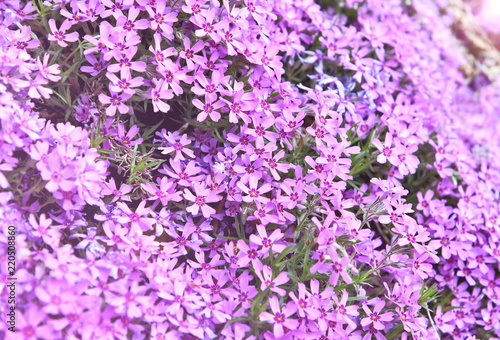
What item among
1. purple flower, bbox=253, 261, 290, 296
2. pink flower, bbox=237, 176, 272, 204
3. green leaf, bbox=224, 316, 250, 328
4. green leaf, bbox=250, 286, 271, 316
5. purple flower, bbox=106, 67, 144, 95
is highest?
purple flower, bbox=106, 67, 144, 95

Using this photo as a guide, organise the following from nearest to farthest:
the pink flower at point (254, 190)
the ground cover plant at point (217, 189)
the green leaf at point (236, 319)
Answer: the ground cover plant at point (217, 189) → the green leaf at point (236, 319) → the pink flower at point (254, 190)

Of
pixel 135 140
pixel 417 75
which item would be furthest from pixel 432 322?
pixel 135 140

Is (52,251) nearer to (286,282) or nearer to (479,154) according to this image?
(286,282)

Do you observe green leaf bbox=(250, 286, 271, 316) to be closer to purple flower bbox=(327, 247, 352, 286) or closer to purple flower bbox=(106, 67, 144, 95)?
purple flower bbox=(327, 247, 352, 286)

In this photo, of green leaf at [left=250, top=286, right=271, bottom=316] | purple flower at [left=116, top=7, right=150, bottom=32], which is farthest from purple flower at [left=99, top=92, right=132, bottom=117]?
green leaf at [left=250, top=286, right=271, bottom=316]

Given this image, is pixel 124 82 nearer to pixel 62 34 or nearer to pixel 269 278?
pixel 62 34

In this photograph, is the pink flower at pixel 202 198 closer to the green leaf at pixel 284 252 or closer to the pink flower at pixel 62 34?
the green leaf at pixel 284 252

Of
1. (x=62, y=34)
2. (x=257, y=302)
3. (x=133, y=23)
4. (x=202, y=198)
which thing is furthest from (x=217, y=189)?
(x=62, y=34)

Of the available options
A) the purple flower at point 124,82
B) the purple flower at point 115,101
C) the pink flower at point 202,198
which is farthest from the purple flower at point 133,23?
the pink flower at point 202,198

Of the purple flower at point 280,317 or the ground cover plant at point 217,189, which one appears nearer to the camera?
the ground cover plant at point 217,189
